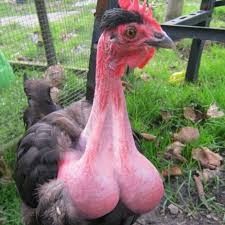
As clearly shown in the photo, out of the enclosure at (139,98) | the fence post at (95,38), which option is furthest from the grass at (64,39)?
the fence post at (95,38)

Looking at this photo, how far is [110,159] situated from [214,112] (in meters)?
1.70

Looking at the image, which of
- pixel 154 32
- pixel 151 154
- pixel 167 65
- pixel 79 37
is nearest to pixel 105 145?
pixel 154 32

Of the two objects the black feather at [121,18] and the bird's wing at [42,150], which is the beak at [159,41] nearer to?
the black feather at [121,18]

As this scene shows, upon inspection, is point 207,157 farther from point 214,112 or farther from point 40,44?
point 40,44

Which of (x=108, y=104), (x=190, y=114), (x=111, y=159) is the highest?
(x=108, y=104)

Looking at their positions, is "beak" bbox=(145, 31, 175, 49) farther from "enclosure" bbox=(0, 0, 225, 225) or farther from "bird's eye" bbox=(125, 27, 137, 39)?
"enclosure" bbox=(0, 0, 225, 225)

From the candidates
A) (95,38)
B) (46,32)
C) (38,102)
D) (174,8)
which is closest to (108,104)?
(38,102)

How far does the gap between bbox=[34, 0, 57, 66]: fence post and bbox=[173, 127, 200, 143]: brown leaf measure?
50.6 inches

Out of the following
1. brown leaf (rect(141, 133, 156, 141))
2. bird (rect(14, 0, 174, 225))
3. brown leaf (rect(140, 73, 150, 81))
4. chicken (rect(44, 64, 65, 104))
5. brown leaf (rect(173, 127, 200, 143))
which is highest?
bird (rect(14, 0, 174, 225))

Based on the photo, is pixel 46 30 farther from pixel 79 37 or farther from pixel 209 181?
pixel 209 181

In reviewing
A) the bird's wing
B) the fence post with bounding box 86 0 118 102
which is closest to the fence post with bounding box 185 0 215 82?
the fence post with bounding box 86 0 118 102

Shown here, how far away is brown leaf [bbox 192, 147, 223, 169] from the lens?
3.13m

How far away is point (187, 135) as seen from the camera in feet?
10.7


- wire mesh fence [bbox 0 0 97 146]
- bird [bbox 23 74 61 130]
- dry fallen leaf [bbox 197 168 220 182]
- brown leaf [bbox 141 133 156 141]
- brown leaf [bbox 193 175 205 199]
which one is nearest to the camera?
bird [bbox 23 74 61 130]
